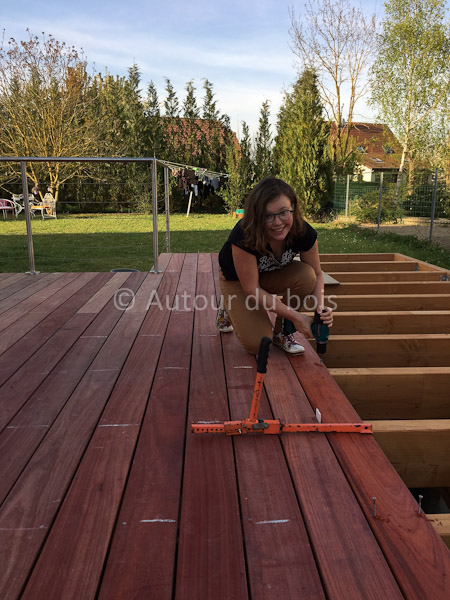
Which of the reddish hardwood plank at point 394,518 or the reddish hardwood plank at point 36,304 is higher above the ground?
the reddish hardwood plank at point 36,304

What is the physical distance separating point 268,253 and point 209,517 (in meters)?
1.20

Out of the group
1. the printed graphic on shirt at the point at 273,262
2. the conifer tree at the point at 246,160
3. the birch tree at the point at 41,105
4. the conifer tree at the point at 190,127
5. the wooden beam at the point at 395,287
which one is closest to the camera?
the printed graphic on shirt at the point at 273,262

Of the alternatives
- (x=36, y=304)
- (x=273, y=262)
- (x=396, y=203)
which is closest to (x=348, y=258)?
(x=273, y=262)

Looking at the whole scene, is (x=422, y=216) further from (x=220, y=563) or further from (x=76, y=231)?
(x=220, y=563)

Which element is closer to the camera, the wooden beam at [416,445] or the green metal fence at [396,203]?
the wooden beam at [416,445]

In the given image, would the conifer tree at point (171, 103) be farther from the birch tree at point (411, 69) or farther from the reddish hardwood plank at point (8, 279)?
the reddish hardwood plank at point (8, 279)

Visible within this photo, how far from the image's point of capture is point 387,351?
2387mm

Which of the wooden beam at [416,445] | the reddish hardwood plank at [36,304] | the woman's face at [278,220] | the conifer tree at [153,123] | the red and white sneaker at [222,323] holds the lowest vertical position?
Result: the wooden beam at [416,445]

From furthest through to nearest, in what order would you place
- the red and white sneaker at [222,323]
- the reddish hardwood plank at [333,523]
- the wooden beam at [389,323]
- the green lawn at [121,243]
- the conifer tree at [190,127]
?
the conifer tree at [190,127], the green lawn at [121,243], the wooden beam at [389,323], the red and white sneaker at [222,323], the reddish hardwood plank at [333,523]

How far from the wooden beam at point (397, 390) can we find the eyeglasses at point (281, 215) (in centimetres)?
70

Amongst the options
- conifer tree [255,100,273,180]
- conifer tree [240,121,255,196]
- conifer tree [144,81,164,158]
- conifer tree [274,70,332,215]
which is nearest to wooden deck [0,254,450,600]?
conifer tree [274,70,332,215]

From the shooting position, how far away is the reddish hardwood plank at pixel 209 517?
94 centimetres

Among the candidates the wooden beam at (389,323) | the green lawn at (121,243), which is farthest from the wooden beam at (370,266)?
the green lawn at (121,243)

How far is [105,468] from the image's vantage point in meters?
1.34
